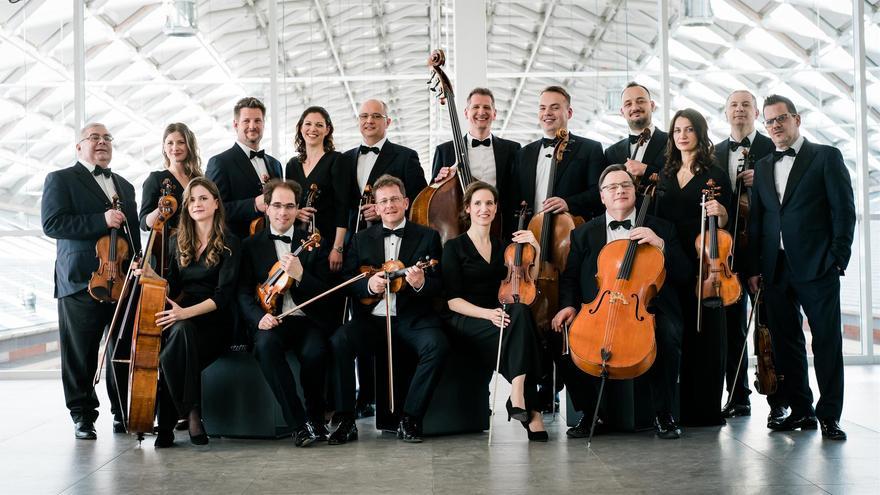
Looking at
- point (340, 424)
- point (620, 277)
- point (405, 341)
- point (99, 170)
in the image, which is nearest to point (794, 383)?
point (620, 277)

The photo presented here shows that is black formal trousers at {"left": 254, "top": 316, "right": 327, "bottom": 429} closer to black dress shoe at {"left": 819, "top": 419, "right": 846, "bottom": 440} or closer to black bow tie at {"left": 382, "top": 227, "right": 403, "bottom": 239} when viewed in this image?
black bow tie at {"left": 382, "top": 227, "right": 403, "bottom": 239}

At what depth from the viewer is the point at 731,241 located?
3.73 metres

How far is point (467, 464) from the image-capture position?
3398mm

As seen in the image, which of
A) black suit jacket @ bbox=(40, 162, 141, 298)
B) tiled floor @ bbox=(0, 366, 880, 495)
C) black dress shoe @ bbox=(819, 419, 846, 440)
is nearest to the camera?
tiled floor @ bbox=(0, 366, 880, 495)

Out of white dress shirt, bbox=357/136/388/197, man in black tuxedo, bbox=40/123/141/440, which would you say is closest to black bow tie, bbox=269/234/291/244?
white dress shirt, bbox=357/136/388/197

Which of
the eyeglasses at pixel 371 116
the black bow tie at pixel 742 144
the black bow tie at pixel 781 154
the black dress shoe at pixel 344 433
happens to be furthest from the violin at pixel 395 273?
the black bow tie at pixel 742 144

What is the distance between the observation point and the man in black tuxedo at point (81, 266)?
13.3 feet

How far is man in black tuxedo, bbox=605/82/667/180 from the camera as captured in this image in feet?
13.8

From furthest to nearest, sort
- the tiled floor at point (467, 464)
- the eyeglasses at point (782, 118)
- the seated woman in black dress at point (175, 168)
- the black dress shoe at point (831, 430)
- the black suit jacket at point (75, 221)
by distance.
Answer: the seated woman in black dress at point (175, 168) → the black suit jacket at point (75, 221) → the eyeglasses at point (782, 118) → the black dress shoe at point (831, 430) → the tiled floor at point (467, 464)

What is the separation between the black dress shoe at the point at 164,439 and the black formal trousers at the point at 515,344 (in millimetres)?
1317

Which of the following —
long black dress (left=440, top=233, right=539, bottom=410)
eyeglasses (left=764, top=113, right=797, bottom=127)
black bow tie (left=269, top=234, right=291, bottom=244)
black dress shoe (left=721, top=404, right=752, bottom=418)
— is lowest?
black dress shoe (left=721, top=404, right=752, bottom=418)

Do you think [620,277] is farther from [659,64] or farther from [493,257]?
[659,64]

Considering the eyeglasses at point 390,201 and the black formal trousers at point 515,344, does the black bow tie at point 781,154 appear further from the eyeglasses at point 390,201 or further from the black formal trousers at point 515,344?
the eyeglasses at point 390,201

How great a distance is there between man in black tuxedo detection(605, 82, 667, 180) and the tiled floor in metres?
1.21
